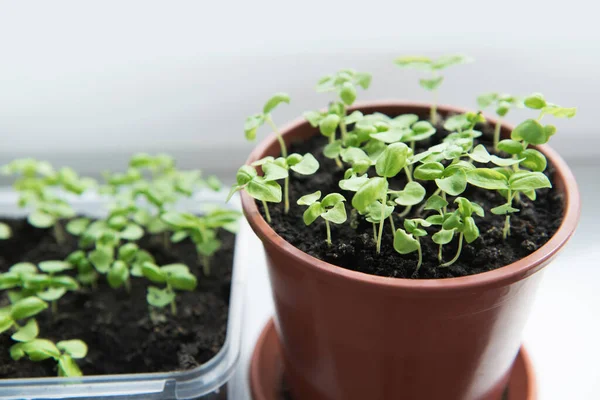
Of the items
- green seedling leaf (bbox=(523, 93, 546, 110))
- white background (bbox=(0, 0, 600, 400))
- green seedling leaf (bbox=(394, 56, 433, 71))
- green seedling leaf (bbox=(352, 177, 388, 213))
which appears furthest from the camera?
white background (bbox=(0, 0, 600, 400))

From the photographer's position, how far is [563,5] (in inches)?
41.9

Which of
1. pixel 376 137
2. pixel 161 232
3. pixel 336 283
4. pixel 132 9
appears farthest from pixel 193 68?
pixel 336 283

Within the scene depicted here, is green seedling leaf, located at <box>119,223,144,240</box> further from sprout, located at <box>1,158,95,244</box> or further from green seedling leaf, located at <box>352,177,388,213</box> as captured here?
green seedling leaf, located at <box>352,177,388,213</box>

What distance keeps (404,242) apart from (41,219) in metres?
0.75

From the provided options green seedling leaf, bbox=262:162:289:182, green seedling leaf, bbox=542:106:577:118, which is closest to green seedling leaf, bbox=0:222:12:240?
green seedling leaf, bbox=262:162:289:182

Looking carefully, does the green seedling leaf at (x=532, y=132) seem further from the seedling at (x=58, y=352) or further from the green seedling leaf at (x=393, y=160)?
the seedling at (x=58, y=352)

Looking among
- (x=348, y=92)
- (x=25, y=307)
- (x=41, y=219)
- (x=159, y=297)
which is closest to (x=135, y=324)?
(x=159, y=297)

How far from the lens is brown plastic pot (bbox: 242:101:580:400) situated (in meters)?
0.67

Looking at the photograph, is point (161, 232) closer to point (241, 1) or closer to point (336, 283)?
point (241, 1)

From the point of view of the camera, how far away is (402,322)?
691 millimetres

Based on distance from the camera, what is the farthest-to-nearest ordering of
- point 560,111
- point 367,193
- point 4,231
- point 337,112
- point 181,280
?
point 4,231 < point 181,280 < point 337,112 < point 560,111 < point 367,193

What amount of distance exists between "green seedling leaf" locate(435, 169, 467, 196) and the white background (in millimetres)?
509

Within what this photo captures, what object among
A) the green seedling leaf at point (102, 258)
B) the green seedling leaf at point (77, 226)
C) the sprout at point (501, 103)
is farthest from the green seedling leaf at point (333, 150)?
the green seedling leaf at point (77, 226)

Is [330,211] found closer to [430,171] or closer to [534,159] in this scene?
[430,171]
